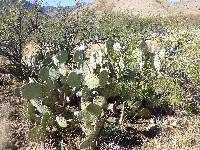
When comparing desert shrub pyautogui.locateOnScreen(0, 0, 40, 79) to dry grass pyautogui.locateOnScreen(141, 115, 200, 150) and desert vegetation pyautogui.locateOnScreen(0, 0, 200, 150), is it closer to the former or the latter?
desert vegetation pyautogui.locateOnScreen(0, 0, 200, 150)

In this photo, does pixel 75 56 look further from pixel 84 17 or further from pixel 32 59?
pixel 84 17

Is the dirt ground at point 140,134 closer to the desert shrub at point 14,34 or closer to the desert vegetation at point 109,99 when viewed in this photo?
the desert vegetation at point 109,99

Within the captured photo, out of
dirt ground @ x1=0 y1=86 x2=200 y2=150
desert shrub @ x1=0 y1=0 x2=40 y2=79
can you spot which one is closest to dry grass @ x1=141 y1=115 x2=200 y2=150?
dirt ground @ x1=0 y1=86 x2=200 y2=150

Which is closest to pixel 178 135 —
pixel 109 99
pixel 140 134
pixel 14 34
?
pixel 140 134

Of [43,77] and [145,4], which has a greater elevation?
[43,77]

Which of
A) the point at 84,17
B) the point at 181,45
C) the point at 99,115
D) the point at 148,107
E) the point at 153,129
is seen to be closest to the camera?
the point at 99,115

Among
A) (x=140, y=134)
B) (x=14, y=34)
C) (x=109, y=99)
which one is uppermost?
(x=14, y=34)

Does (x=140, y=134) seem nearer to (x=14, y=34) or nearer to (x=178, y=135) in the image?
(x=178, y=135)

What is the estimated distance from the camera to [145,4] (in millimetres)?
120812

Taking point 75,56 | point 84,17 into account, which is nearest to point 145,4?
point 84,17

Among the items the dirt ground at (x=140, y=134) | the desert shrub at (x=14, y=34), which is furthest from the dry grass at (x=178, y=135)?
the desert shrub at (x=14, y=34)

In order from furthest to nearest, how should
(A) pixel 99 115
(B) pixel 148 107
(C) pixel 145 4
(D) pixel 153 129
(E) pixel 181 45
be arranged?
(C) pixel 145 4, (E) pixel 181 45, (B) pixel 148 107, (D) pixel 153 129, (A) pixel 99 115

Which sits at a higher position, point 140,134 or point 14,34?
point 14,34

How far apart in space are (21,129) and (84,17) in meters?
8.30
